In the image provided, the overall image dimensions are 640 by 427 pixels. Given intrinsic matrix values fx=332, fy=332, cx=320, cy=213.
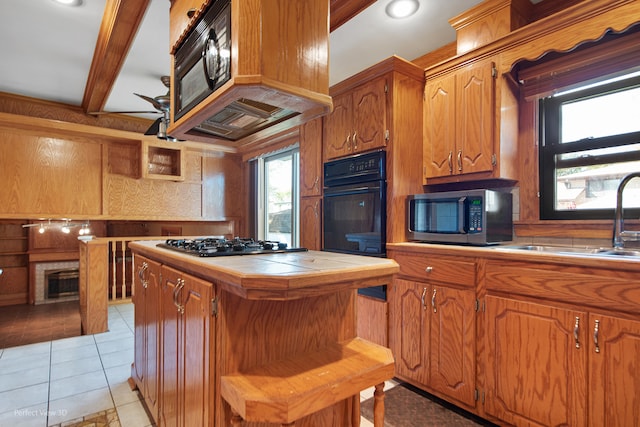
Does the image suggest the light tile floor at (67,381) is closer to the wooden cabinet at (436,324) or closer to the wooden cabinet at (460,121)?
the wooden cabinet at (436,324)

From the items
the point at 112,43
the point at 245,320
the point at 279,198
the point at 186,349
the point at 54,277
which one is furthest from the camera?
the point at 279,198

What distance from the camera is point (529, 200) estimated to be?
7.43 feet

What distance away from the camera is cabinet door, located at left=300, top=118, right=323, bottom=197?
303 cm

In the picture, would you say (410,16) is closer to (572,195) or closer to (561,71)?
(561,71)

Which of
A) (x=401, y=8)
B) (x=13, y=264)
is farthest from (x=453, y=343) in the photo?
(x=13, y=264)

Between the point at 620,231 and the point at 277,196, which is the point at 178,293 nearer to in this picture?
the point at 620,231

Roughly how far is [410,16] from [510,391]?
2.38 metres

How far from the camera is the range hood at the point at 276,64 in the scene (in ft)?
4.17

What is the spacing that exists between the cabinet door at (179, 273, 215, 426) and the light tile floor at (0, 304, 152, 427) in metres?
0.82

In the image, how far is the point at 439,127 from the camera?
244 centimetres

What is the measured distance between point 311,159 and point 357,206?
2.56 feet

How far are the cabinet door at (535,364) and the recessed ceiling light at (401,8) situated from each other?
6.18 ft

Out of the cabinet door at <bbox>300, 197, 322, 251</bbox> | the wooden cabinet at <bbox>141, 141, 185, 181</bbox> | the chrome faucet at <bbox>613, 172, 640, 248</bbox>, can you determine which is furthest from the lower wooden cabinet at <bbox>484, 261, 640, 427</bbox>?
the wooden cabinet at <bbox>141, 141, 185, 181</bbox>

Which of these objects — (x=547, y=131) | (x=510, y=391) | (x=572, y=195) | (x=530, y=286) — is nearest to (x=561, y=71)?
(x=547, y=131)
